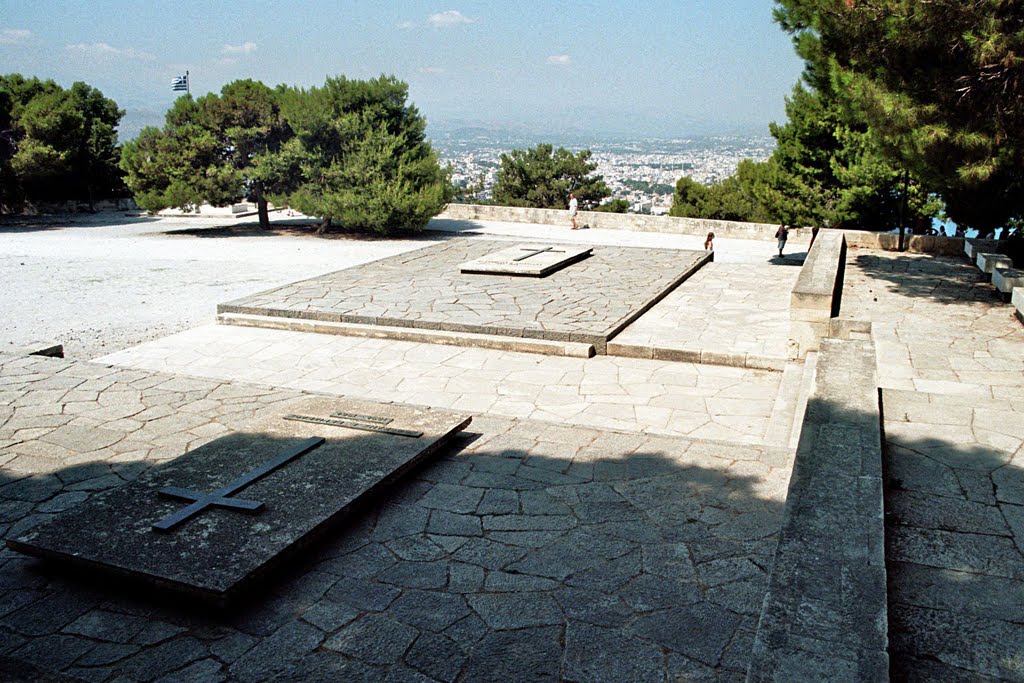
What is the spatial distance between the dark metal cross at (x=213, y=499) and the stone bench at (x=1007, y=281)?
8118mm

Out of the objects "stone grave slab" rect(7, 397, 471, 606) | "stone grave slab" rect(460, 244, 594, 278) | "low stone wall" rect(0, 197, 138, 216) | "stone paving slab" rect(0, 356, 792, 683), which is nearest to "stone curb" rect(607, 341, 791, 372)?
"stone paving slab" rect(0, 356, 792, 683)

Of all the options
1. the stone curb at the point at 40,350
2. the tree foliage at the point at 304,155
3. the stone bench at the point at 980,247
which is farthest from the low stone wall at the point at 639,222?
the stone curb at the point at 40,350

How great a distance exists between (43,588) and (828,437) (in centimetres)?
363

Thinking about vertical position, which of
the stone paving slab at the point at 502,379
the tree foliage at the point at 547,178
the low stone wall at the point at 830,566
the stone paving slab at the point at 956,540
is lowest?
the stone paving slab at the point at 502,379

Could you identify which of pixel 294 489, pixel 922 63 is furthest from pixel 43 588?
pixel 922 63

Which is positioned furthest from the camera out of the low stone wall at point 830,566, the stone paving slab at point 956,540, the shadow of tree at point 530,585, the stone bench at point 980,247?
the stone bench at point 980,247

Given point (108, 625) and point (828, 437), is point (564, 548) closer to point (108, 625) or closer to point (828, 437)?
point (828, 437)

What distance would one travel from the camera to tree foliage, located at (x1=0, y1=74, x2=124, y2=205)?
22.3 m

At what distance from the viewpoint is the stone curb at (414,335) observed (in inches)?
325

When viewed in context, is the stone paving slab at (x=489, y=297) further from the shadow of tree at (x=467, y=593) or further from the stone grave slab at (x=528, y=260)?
the shadow of tree at (x=467, y=593)

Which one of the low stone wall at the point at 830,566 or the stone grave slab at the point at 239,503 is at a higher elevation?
the low stone wall at the point at 830,566

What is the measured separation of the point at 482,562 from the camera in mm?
3557

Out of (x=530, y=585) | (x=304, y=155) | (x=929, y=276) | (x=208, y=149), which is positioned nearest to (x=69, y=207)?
(x=208, y=149)

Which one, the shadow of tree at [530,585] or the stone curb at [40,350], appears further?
the stone curb at [40,350]
